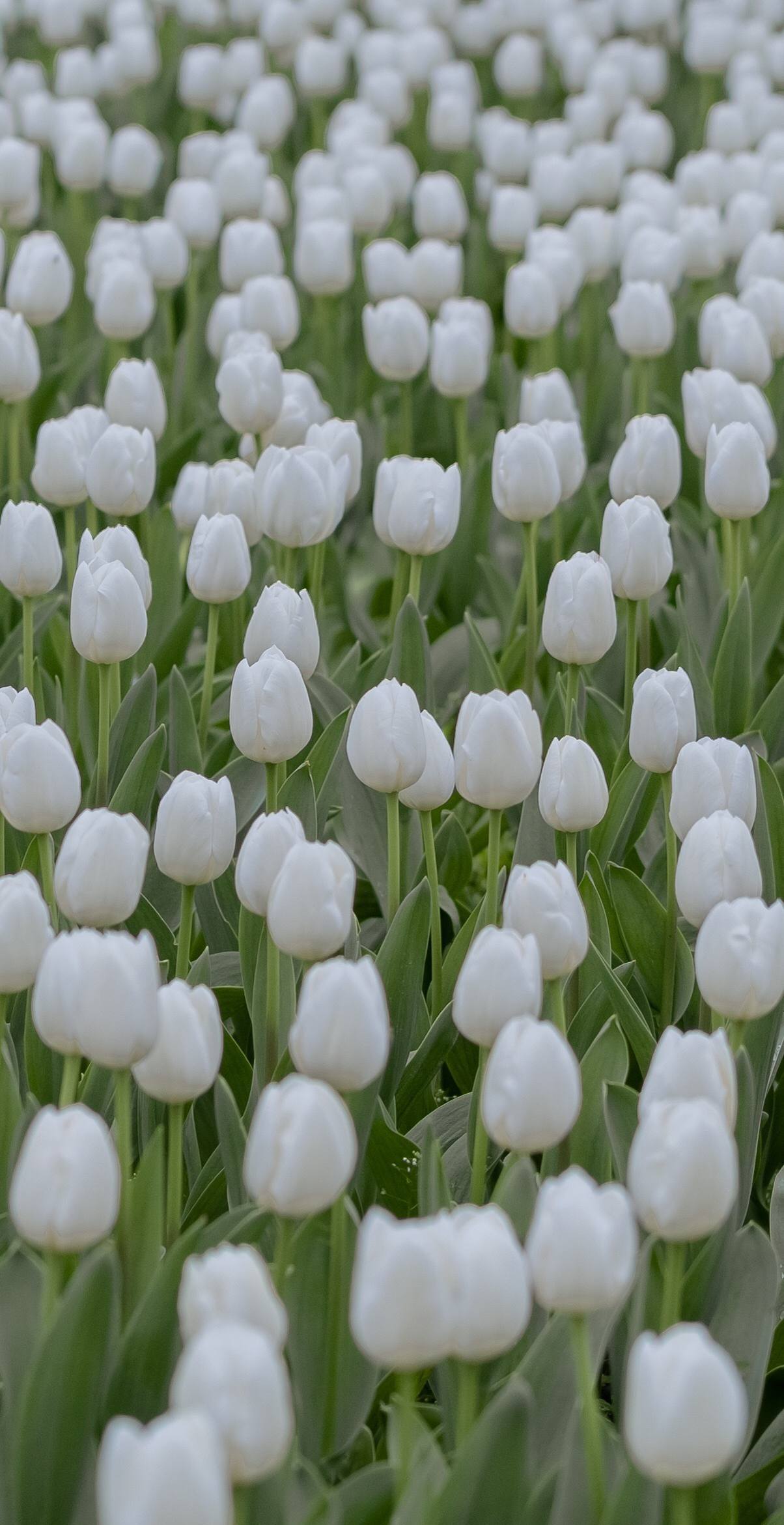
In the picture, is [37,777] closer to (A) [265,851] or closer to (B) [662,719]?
(A) [265,851]

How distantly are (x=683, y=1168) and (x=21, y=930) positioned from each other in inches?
17.6

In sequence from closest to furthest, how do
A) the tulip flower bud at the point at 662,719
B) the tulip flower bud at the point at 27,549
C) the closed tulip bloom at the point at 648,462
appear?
the tulip flower bud at the point at 662,719 → the tulip flower bud at the point at 27,549 → the closed tulip bloom at the point at 648,462

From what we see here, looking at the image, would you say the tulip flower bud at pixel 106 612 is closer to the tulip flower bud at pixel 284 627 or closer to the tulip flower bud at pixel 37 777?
the tulip flower bud at pixel 284 627

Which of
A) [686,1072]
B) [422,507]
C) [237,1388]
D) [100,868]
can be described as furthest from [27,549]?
[237,1388]

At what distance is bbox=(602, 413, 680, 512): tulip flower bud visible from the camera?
185cm

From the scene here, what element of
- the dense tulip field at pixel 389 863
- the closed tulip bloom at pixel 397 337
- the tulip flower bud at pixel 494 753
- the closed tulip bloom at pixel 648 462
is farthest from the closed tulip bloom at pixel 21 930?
the closed tulip bloom at pixel 397 337

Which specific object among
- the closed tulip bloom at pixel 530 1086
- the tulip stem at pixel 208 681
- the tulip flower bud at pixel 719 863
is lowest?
the tulip stem at pixel 208 681

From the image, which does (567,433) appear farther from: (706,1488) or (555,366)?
(706,1488)

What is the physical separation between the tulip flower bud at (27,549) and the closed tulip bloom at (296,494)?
21 centimetres

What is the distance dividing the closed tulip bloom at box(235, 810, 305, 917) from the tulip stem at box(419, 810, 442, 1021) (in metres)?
0.23

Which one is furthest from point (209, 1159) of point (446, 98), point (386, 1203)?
point (446, 98)

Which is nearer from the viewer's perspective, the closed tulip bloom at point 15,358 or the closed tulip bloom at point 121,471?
the closed tulip bloom at point 121,471

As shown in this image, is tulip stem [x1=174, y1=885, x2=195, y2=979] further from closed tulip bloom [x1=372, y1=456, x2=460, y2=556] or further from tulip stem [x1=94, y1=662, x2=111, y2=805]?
closed tulip bloom [x1=372, y1=456, x2=460, y2=556]

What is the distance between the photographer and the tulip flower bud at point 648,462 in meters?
1.85
